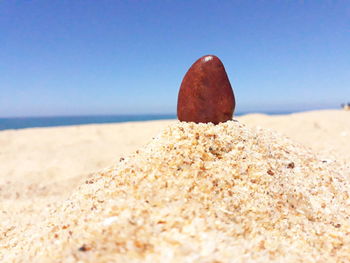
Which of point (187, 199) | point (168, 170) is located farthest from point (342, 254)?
point (168, 170)

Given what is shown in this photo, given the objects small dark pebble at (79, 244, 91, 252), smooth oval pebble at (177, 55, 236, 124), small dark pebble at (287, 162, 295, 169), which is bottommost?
small dark pebble at (79, 244, 91, 252)

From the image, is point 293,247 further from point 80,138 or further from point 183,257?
point 80,138

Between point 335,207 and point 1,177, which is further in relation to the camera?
point 1,177

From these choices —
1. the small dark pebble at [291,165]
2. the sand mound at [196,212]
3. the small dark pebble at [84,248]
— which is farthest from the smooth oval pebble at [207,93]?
the small dark pebble at [84,248]

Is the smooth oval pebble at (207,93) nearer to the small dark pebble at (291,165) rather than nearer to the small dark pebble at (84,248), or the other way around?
the small dark pebble at (291,165)

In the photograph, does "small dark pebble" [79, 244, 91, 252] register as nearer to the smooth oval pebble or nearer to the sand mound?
the sand mound

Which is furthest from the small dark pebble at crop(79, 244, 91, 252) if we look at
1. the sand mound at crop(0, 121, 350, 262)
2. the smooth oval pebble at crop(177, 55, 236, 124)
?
the smooth oval pebble at crop(177, 55, 236, 124)
